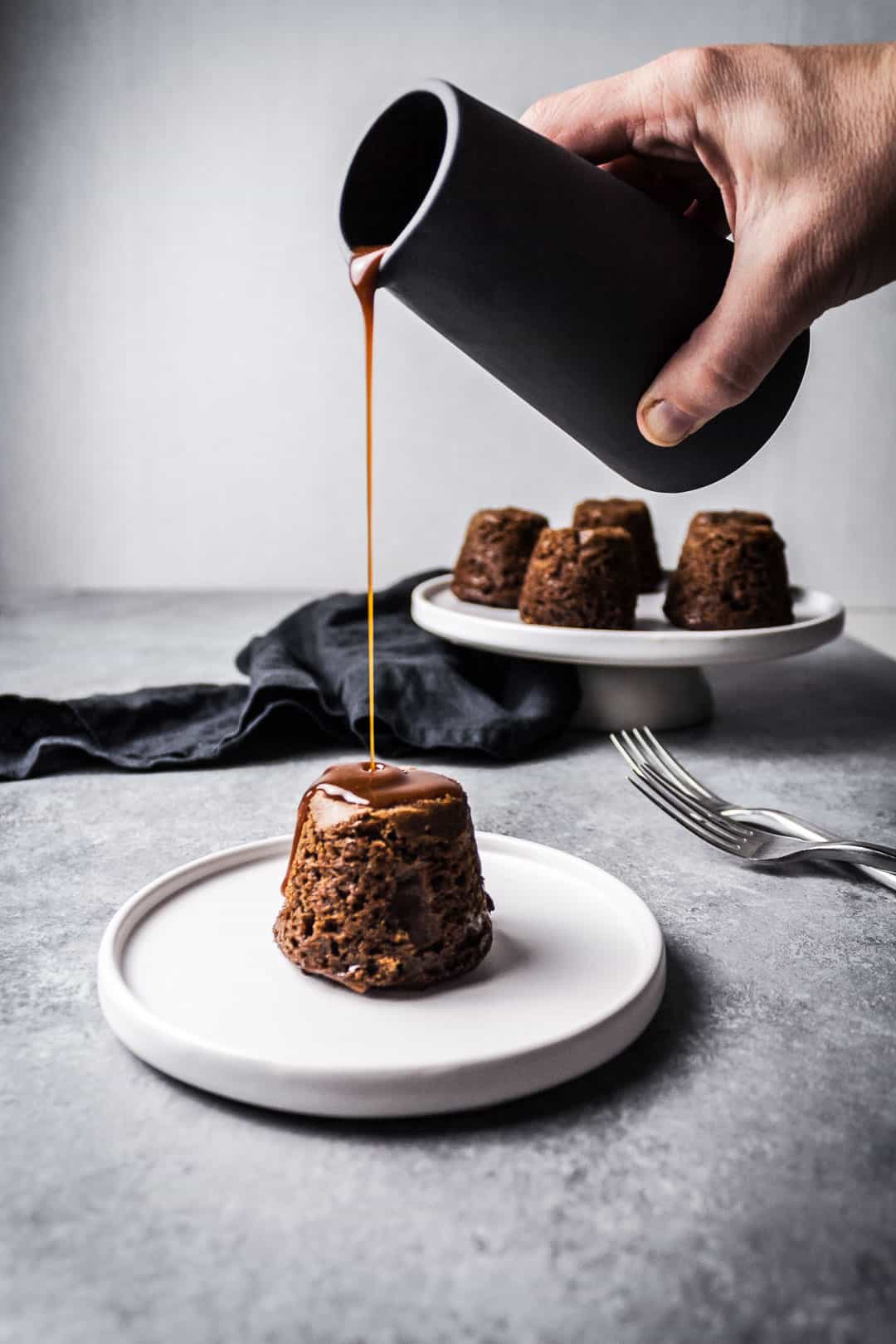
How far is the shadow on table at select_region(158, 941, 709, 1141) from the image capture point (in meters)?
0.75

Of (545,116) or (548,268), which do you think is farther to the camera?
(545,116)

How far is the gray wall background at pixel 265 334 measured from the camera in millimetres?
3049

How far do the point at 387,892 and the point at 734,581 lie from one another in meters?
1.04

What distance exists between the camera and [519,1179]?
702mm

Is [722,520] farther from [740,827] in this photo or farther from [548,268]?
[548,268]

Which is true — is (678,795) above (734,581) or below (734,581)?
below

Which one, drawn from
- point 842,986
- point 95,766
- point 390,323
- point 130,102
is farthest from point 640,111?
point 130,102

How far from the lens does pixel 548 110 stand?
1296 mm

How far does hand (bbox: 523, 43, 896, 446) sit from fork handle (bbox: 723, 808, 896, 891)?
17.7 inches

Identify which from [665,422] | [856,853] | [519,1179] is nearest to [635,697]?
[856,853]

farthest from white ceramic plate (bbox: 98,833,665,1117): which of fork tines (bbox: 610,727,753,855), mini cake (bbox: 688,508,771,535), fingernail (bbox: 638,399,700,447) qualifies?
mini cake (bbox: 688,508,771,535)

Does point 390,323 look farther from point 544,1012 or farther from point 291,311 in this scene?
point 544,1012

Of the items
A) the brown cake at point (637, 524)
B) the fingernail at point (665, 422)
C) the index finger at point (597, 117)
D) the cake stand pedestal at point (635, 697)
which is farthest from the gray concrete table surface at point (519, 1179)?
the brown cake at point (637, 524)

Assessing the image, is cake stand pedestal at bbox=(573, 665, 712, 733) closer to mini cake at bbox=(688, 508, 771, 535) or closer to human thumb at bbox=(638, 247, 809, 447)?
mini cake at bbox=(688, 508, 771, 535)
